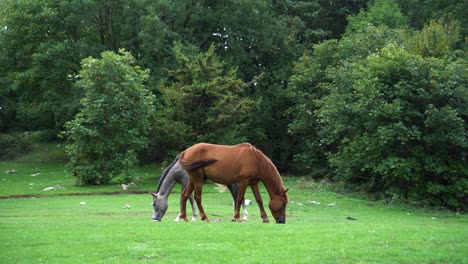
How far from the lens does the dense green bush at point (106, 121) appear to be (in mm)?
31906

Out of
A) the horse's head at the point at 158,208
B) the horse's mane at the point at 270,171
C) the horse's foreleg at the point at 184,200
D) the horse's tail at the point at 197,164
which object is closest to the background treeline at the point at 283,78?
the horse's mane at the point at 270,171

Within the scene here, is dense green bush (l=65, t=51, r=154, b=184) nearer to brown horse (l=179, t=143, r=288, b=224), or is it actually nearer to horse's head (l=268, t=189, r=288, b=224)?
brown horse (l=179, t=143, r=288, b=224)

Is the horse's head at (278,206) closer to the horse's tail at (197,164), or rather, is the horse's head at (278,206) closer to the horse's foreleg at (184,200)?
the horse's tail at (197,164)

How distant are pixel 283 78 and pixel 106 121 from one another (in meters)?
17.5

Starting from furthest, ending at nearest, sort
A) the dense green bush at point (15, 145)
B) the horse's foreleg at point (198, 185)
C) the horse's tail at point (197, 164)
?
the dense green bush at point (15, 145), the horse's foreleg at point (198, 185), the horse's tail at point (197, 164)

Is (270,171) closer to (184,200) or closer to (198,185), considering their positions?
(198,185)

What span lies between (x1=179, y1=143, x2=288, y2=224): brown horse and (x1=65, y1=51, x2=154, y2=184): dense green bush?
1624cm

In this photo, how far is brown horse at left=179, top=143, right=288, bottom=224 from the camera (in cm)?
1630

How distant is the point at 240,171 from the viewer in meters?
16.3

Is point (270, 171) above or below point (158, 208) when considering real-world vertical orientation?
above

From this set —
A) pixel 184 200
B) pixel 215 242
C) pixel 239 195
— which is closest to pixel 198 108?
pixel 184 200

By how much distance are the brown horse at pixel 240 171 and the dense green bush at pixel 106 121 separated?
639 inches

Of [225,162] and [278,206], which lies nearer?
[278,206]

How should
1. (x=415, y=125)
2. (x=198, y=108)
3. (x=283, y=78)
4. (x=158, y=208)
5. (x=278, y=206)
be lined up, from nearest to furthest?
(x=278, y=206)
(x=158, y=208)
(x=415, y=125)
(x=198, y=108)
(x=283, y=78)
